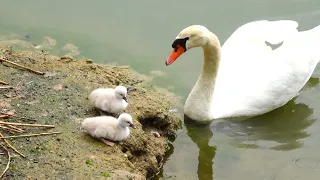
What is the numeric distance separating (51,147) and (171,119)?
71.4 inches

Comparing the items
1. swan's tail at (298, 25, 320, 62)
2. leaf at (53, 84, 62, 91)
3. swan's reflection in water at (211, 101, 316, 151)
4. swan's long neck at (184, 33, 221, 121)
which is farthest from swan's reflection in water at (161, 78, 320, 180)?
leaf at (53, 84, 62, 91)

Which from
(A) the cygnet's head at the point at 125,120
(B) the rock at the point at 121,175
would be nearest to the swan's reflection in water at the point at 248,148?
(B) the rock at the point at 121,175

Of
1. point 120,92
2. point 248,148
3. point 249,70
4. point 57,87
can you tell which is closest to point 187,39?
point 249,70

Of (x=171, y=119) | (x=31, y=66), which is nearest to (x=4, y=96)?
(x=31, y=66)

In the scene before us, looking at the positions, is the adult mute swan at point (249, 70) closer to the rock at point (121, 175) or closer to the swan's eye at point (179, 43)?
the swan's eye at point (179, 43)

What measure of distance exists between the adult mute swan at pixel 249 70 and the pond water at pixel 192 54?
0.74 ft

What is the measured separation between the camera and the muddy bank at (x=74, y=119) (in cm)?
525

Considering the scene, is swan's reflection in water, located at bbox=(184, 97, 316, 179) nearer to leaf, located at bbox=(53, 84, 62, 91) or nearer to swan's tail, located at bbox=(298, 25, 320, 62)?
swan's tail, located at bbox=(298, 25, 320, 62)

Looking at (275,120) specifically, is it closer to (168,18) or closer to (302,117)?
(302,117)

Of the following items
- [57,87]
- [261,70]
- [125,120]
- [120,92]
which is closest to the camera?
[125,120]

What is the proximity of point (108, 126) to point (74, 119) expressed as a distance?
54 centimetres

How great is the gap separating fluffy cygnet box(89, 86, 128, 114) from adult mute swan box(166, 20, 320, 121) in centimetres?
114

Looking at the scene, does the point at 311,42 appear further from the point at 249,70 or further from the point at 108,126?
the point at 108,126

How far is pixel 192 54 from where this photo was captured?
840cm
